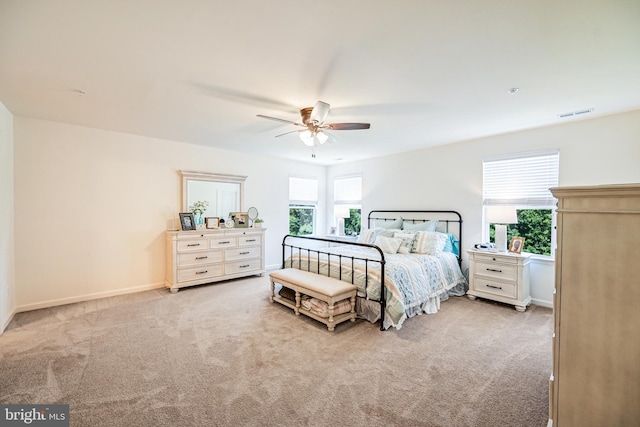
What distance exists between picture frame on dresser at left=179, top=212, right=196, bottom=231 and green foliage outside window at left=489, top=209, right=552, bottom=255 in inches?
203

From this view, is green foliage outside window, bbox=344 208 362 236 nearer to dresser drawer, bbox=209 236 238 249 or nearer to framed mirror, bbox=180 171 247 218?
framed mirror, bbox=180 171 247 218

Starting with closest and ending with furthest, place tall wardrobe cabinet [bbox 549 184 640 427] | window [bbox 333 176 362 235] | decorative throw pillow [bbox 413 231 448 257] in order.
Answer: tall wardrobe cabinet [bbox 549 184 640 427], decorative throw pillow [bbox 413 231 448 257], window [bbox 333 176 362 235]

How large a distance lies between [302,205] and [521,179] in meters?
4.30

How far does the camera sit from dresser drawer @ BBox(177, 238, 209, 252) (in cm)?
438

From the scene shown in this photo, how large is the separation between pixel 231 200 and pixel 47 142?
267 centimetres

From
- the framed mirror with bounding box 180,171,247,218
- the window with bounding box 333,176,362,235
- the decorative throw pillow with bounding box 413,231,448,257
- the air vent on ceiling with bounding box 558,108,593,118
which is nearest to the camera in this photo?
the air vent on ceiling with bounding box 558,108,593,118

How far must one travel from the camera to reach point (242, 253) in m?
5.05

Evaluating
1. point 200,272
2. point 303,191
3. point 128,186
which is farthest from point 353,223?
point 128,186

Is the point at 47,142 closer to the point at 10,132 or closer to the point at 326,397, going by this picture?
the point at 10,132

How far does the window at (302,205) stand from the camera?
6434mm

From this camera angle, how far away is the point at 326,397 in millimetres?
1939

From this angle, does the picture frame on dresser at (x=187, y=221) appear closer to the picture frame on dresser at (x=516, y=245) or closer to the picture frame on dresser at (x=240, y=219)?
the picture frame on dresser at (x=240, y=219)

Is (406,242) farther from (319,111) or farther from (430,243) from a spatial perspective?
(319,111)

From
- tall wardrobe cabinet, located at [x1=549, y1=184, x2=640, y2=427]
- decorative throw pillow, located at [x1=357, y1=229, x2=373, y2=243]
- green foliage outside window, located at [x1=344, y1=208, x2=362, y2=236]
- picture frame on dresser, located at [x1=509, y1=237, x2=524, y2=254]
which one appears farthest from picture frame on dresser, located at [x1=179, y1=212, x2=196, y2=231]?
picture frame on dresser, located at [x1=509, y1=237, x2=524, y2=254]
